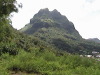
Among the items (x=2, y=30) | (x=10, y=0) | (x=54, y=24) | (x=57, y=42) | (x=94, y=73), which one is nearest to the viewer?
(x=94, y=73)

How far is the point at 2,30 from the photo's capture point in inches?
459

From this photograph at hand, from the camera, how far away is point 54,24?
577ft

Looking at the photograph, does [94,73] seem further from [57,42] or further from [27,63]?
[57,42]

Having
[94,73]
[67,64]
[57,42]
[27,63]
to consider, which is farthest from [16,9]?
[57,42]

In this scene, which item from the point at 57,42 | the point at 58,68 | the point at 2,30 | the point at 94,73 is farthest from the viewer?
the point at 57,42

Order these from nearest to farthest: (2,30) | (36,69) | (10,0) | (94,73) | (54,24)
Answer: (94,73), (36,69), (10,0), (2,30), (54,24)

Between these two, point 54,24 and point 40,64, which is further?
point 54,24

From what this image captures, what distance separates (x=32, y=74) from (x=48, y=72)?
2.11 ft

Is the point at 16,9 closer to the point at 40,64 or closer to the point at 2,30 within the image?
the point at 2,30

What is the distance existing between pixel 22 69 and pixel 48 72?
119 centimetres

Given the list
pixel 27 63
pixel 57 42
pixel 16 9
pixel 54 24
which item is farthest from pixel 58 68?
pixel 54 24

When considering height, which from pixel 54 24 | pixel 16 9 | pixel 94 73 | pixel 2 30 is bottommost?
pixel 94 73

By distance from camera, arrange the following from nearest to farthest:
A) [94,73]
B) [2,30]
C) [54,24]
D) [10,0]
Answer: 1. [94,73]
2. [10,0]
3. [2,30]
4. [54,24]

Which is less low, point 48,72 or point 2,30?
point 2,30
